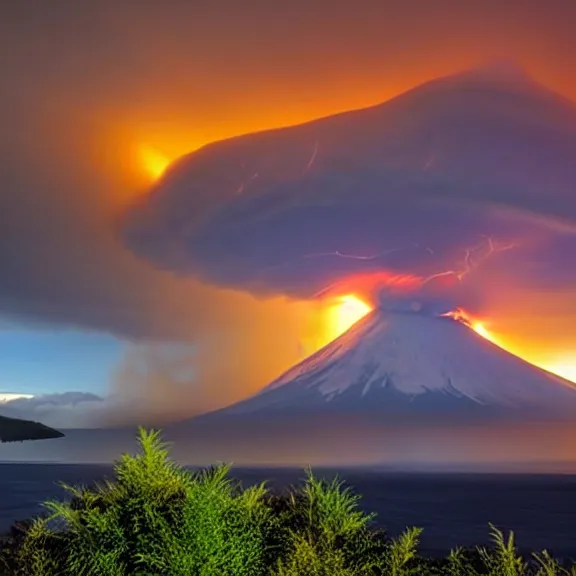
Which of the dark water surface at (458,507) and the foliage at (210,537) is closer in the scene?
the foliage at (210,537)

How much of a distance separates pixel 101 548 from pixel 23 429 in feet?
161

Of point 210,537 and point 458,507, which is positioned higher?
point 210,537

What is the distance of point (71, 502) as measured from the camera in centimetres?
434

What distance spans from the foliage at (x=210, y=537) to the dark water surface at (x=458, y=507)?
17.9 m

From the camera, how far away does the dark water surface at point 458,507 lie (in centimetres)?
3238

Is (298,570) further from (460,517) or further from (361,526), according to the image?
(460,517)

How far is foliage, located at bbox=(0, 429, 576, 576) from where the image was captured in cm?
390

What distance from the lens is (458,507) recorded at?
4606 cm

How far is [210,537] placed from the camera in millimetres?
3906

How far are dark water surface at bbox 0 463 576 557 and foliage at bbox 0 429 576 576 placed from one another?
17864 millimetres

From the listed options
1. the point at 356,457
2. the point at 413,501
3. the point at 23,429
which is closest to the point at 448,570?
the point at 413,501

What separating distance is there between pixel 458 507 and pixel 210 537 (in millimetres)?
44735

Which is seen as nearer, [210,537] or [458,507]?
[210,537]

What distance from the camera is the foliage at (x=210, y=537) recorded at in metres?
3.90
